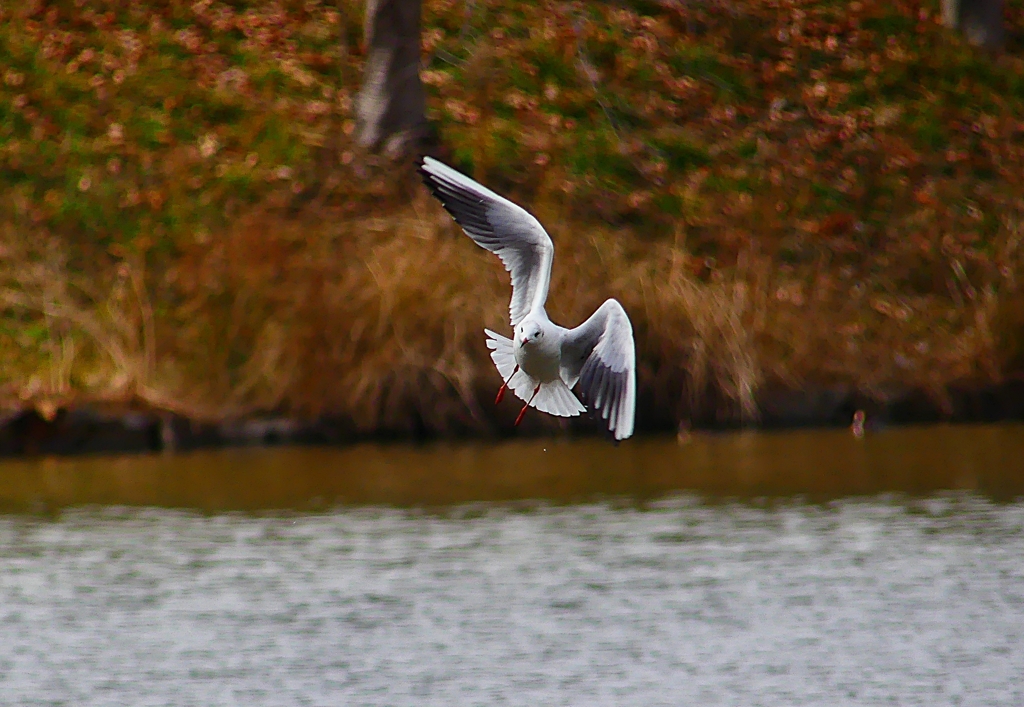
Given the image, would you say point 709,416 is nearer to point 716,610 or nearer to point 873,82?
point 716,610

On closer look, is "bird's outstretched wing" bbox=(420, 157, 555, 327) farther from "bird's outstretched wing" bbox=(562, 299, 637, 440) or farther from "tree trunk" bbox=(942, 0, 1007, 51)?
"tree trunk" bbox=(942, 0, 1007, 51)

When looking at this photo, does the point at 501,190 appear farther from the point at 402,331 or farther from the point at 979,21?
the point at 979,21

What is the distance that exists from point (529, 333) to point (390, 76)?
1111 centimetres

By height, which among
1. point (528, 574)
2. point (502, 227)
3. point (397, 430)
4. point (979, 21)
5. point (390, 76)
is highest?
point (979, 21)

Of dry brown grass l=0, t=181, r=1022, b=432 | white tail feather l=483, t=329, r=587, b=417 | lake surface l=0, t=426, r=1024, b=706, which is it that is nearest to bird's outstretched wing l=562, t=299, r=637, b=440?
white tail feather l=483, t=329, r=587, b=417

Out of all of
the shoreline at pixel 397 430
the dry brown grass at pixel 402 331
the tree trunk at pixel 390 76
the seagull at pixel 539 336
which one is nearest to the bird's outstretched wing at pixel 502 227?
the seagull at pixel 539 336

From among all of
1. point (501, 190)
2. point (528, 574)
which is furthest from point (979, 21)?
point (528, 574)

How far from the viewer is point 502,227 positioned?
8.31 m

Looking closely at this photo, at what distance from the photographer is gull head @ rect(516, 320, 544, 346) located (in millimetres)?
7766

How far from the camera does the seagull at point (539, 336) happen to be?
7824mm

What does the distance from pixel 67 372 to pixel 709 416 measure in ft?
17.3

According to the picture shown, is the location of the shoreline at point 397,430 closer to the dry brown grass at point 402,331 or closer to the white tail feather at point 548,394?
the dry brown grass at point 402,331

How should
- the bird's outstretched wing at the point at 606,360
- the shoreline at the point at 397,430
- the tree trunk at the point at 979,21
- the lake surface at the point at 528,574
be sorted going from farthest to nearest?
the tree trunk at the point at 979,21 < the shoreline at the point at 397,430 < the lake surface at the point at 528,574 < the bird's outstretched wing at the point at 606,360

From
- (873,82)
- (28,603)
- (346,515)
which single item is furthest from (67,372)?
(873,82)
